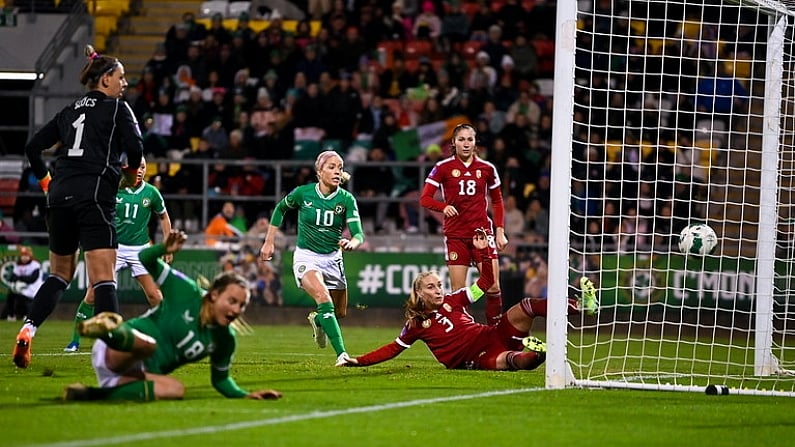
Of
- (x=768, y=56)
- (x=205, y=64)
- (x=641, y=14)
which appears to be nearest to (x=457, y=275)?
(x=768, y=56)

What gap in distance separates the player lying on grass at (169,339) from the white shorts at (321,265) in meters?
4.69

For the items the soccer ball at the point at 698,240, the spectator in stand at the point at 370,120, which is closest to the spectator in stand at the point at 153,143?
the spectator in stand at the point at 370,120

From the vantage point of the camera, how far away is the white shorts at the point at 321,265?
42.3ft

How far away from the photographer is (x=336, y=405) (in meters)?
8.40

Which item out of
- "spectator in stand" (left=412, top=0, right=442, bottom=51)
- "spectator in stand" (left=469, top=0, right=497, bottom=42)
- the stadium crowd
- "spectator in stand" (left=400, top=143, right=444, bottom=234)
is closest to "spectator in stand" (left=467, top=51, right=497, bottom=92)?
the stadium crowd

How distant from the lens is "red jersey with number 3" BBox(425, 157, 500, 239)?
1376cm

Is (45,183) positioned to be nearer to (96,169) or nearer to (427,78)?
(96,169)

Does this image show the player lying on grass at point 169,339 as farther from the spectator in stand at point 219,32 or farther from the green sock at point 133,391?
the spectator in stand at point 219,32

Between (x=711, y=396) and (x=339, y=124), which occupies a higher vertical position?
(x=339, y=124)

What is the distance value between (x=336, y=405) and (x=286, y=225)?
573 inches

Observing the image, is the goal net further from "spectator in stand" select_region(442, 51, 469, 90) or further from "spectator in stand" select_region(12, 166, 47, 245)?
"spectator in stand" select_region(12, 166, 47, 245)

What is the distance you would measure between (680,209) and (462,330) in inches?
416

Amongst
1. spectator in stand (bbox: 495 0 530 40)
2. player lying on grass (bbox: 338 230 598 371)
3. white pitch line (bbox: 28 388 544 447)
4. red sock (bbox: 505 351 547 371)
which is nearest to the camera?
white pitch line (bbox: 28 388 544 447)

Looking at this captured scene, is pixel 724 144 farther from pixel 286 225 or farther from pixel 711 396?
pixel 711 396
